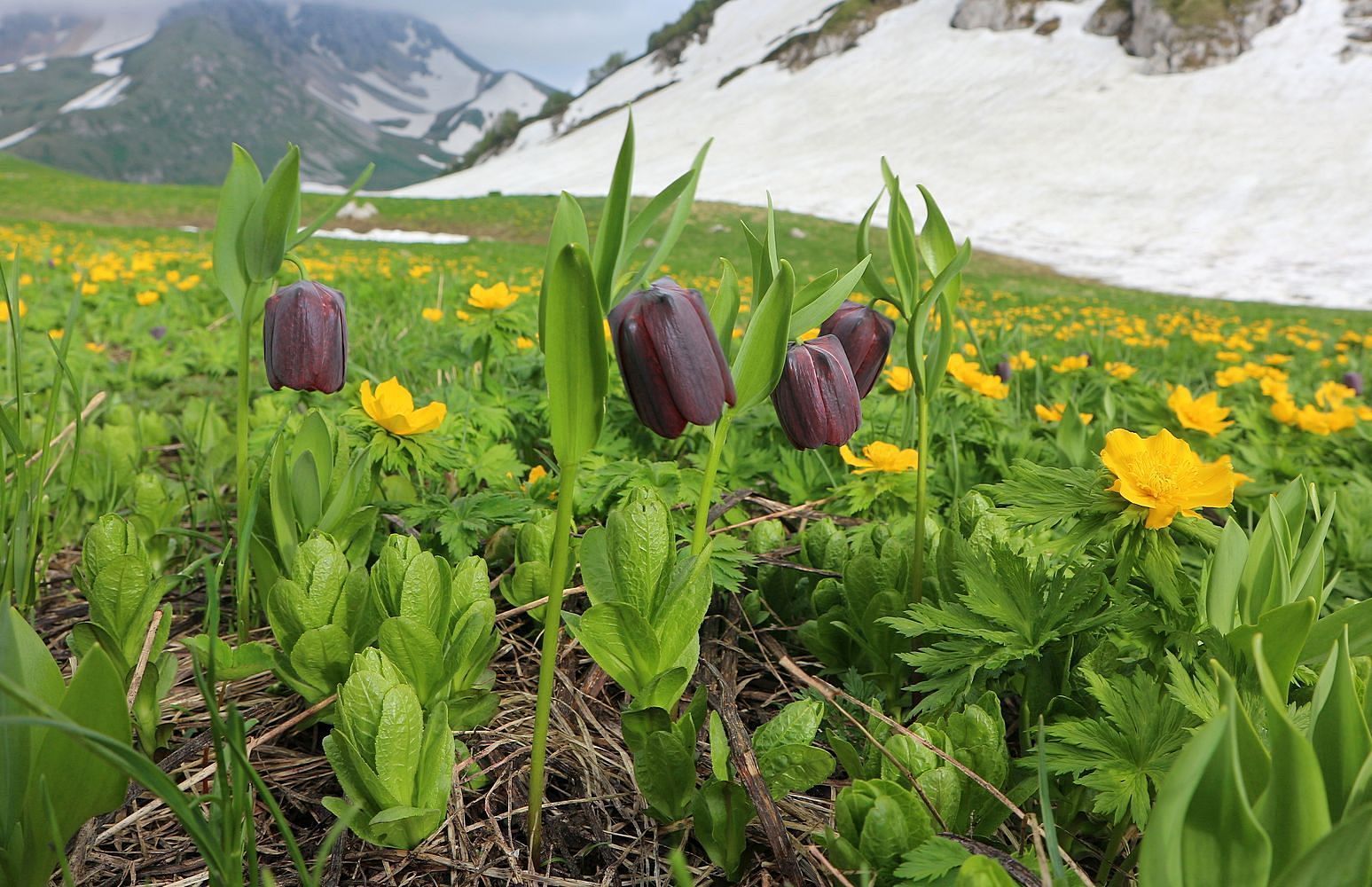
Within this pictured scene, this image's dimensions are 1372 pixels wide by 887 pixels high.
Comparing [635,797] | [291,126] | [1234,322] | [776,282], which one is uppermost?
[291,126]

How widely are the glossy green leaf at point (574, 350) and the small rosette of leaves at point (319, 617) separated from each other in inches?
21.1

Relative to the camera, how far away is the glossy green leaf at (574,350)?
69 cm

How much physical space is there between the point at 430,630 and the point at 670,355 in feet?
1.66

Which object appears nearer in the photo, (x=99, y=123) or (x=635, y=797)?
(x=635, y=797)

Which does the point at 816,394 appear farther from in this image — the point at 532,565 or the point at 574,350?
the point at 532,565

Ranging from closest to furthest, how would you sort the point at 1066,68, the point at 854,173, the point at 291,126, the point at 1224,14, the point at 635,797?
the point at 635,797, the point at 854,173, the point at 1224,14, the point at 1066,68, the point at 291,126

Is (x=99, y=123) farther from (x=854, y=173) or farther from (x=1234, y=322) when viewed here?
(x=1234, y=322)

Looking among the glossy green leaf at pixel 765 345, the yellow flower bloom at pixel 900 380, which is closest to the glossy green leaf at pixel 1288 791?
the glossy green leaf at pixel 765 345

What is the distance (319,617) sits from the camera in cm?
112

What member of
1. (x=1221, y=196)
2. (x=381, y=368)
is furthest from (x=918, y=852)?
(x=1221, y=196)

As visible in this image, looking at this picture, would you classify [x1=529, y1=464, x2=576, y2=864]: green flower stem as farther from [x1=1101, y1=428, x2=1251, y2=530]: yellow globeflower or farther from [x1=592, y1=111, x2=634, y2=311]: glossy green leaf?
[x1=1101, y1=428, x2=1251, y2=530]: yellow globeflower

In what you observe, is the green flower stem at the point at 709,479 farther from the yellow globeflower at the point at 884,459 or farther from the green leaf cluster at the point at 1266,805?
the yellow globeflower at the point at 884,459

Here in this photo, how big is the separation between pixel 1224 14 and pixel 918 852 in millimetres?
42722

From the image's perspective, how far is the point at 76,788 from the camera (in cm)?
81
